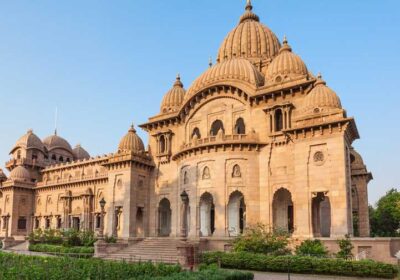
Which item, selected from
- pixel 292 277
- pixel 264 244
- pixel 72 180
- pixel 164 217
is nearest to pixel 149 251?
pixel 164 217

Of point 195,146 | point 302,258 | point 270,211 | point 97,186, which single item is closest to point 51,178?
point 97,186

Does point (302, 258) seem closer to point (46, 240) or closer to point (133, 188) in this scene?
point (133, 188)

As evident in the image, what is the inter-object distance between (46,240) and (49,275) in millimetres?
28421

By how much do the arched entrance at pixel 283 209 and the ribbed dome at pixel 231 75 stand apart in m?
9.73

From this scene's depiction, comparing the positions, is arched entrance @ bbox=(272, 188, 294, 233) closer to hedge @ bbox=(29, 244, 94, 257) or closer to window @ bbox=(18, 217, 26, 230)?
hedge @ bbox=(29, 244, 94, 257)

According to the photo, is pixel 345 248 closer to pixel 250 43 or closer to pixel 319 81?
pixel 319 81

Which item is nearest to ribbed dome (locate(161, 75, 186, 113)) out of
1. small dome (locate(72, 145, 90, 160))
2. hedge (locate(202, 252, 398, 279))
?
hedge (locate(202, 252, 398, 279))

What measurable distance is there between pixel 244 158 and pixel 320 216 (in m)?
7.78

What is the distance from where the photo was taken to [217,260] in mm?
23312

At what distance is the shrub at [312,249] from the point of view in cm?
2352

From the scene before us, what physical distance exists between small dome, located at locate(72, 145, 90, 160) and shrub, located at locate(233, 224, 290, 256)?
5162 centimetres

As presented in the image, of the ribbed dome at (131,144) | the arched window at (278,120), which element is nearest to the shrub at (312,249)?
the arched window at (278,120)

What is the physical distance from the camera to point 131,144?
40500 mm

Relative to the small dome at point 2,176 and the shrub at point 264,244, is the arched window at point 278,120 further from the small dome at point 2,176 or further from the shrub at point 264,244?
the small dome at point 2,176
